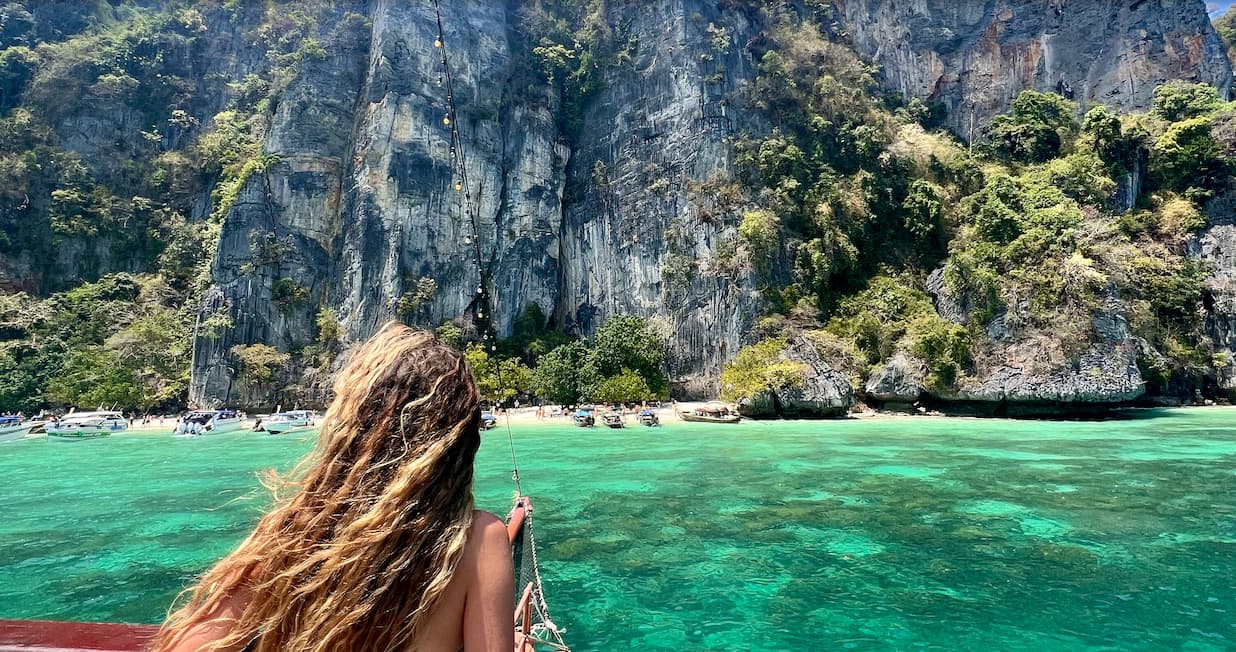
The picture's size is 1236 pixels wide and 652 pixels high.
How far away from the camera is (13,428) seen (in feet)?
89.1

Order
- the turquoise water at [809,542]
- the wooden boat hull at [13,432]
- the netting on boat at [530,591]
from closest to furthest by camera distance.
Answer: the netting on boat at [530,591], the turquoise water at [809,542], the wooden boat hull at [13,432]

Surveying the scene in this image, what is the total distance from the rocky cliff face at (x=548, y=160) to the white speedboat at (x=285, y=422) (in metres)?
8.58

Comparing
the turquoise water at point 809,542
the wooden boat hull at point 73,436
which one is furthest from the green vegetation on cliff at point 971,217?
the wooden boat hull at point 73,436

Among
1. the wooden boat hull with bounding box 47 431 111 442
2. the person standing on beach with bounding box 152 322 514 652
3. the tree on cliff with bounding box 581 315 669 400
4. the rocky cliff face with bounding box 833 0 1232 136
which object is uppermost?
the rocky cliff face with bounding box 833 0 1232 136

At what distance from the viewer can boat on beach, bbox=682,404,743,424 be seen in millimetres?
27672

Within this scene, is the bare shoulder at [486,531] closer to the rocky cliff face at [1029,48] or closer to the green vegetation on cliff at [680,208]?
the green vegetation on cliff at [680,208]

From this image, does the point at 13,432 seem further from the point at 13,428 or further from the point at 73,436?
the point at 73,436

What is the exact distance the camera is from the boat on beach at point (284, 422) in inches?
1135

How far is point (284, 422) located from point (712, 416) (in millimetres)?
20784

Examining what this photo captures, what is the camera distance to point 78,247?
4322 centimetres

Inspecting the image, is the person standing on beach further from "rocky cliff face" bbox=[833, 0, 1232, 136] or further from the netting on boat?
"rocky cliff face" bbox=[833, 0, 1232, 136]

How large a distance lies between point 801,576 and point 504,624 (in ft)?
24.0

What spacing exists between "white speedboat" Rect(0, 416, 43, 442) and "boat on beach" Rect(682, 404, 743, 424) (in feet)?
99.0

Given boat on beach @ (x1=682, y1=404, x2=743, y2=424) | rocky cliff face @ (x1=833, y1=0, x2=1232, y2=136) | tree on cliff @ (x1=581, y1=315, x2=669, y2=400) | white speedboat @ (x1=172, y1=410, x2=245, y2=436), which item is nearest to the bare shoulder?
boat on beach @ (x1=682, y1=404, x2=743, y2=424)
